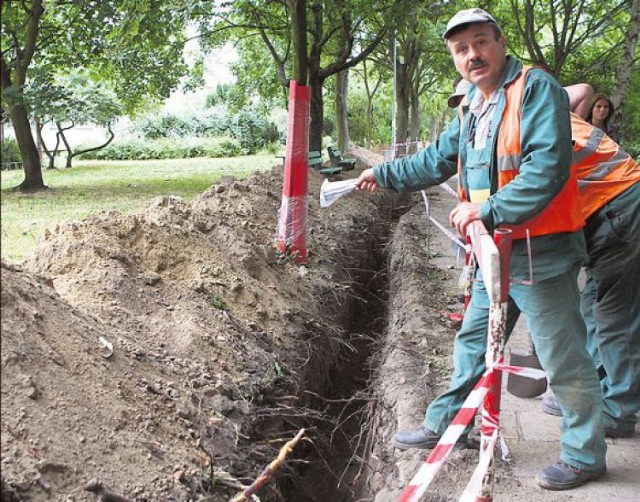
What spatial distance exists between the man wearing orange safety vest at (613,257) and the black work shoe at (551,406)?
0.35m

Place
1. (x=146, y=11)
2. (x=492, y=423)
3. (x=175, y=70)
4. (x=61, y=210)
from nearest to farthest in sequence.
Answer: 1. (x=492, y=423)
2. (x=146, y=11)
3. (x=61, y=210)
4. (x=175, y=70)

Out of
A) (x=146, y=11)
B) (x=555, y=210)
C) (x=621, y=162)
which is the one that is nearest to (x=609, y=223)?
(x=621, y=162)

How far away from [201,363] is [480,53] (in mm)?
2410

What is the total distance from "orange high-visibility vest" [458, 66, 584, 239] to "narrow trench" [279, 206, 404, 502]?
1.94 m

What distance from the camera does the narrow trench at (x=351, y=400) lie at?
15.0 feet

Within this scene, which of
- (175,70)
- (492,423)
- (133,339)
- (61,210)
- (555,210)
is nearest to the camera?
(492,423)

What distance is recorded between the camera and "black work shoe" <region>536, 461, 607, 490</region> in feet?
10.4

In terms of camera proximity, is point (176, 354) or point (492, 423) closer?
point (492, 423)

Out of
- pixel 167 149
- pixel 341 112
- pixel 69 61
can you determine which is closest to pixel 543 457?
pixel 69 61

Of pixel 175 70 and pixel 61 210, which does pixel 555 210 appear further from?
pixel 175 70

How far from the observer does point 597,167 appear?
3.51 metres

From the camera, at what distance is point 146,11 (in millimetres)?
7941

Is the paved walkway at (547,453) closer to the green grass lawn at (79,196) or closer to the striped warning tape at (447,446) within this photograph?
the striped warning tape at (447,446)

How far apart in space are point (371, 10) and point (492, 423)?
34.7ft
